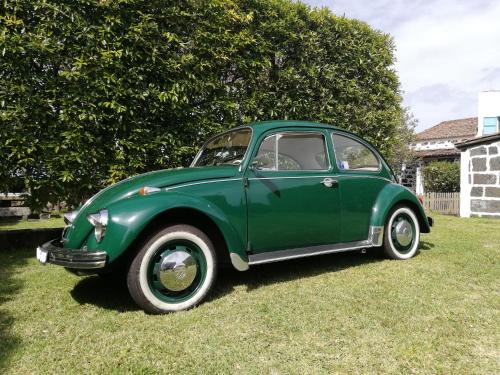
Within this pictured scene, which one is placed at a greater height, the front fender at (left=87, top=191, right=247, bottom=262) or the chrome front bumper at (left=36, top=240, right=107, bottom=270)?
the front fender at (left=87, top=191, right=247, bottom=262)

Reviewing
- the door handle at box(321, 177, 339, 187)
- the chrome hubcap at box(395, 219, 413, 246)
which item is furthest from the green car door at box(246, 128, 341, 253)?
the chrome hubcap at box(395, 219, 413, 246)

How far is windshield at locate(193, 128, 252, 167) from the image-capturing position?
13.2ft

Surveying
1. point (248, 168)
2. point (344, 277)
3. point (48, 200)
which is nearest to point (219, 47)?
point (248, 168)

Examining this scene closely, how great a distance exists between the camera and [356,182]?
14.9 feet

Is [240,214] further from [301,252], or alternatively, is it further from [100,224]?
A: [100,224]

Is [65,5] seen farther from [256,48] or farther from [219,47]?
[256,48]

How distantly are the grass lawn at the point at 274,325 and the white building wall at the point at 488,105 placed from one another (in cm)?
2180

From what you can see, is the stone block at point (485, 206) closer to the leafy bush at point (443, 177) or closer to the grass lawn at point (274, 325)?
the grass lawn at point (274, 325)

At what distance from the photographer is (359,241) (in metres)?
4.53

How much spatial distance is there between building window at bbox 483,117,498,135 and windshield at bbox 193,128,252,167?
74.3 feet

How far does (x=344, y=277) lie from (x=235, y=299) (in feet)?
4.36

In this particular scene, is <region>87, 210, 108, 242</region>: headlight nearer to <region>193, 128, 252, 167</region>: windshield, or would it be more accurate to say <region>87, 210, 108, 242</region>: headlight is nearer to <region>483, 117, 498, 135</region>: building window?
<region>193, 128, 252, 167</region>: windshield

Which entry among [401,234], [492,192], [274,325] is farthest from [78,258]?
[492,192]

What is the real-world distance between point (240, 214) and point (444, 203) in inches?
439
